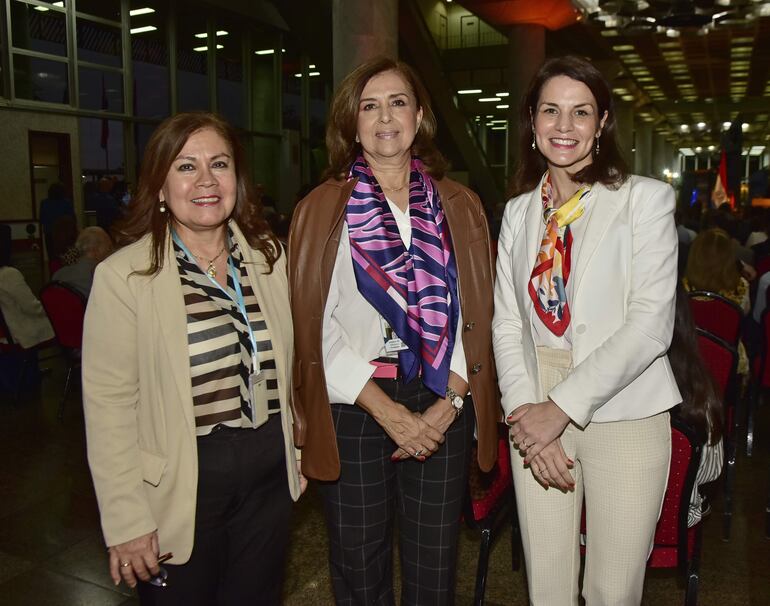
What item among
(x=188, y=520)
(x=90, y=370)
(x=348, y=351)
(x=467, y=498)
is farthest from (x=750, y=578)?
(x=90, y=370)

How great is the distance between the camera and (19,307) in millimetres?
5445

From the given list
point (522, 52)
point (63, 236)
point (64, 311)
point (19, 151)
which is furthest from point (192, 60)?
point (64, 311)

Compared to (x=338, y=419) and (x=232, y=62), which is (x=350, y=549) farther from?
(x=232, y=62)

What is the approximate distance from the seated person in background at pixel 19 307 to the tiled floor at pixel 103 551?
1173 millimetres

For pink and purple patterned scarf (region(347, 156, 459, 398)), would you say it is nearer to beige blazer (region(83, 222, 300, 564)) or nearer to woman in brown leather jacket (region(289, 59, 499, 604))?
woman in brown leather jacket (region(289, 59, 499, 604))

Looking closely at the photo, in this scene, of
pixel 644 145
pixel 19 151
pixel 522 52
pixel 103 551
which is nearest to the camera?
pixel 103 551

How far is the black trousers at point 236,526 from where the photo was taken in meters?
1.87

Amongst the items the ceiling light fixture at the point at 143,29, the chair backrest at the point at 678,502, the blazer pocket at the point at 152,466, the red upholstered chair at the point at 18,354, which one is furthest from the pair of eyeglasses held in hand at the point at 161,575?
the ceiling light fixture at the point at 143,29

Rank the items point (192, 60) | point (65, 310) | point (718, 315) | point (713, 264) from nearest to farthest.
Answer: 1. point (718, 315)
2. point (713, 264)
3. point (65, 310)
4. point (192, 60)

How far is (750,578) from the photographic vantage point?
121 inches

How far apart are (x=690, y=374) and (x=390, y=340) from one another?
94cm

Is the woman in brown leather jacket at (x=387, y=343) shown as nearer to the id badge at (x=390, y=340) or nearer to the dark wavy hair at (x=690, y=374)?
the id badge at (x=390, y=340)

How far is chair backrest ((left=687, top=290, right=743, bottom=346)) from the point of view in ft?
13.5

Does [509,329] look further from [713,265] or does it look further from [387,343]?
[713,265]
